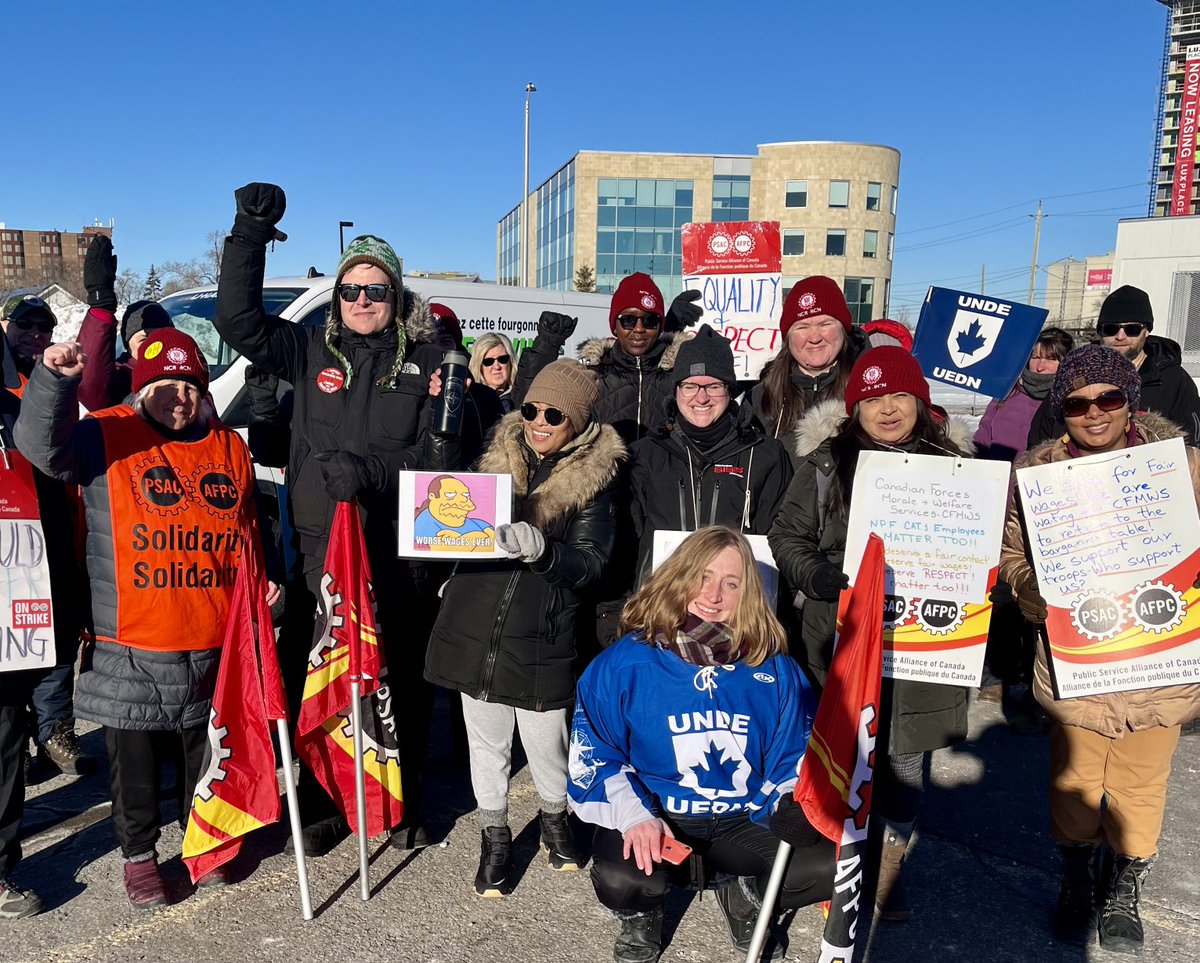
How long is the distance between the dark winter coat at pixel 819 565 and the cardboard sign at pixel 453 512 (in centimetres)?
99

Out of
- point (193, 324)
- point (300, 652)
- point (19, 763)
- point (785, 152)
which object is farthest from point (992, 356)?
point (785, 152)

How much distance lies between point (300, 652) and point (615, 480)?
1547 millimetres

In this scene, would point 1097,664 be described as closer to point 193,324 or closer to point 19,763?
point 19,763

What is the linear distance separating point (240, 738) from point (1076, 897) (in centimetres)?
302

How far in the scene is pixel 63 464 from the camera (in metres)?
3.03

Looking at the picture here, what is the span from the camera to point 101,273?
11.7 feet

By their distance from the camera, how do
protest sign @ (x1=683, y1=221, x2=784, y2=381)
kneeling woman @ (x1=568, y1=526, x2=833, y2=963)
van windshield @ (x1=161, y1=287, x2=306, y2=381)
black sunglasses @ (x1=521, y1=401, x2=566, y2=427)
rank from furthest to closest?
1. van windshield @ (x1=161, y1=287, x2=306, y2=381)
2. protest sign @ (x1=683, y1=221, x2=784, y2=381)
3. black sunglasses @ (x1=521, y1=401, x2=566, y2=427)
4. kneeling woman @ (x1=568, y1=526, x2=833, y2=963)

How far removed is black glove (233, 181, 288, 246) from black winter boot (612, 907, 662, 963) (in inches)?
104

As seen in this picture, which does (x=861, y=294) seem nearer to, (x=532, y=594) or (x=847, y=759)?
(x=532, y=594)

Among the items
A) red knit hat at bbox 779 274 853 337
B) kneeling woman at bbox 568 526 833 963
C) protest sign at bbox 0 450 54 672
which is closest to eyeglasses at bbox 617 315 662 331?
red knit hat at bbox 779 274 853 337

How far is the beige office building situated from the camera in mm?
59562

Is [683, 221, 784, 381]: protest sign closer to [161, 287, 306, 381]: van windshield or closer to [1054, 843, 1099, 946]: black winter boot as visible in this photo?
[161, 287, 306, 381]: van windshield

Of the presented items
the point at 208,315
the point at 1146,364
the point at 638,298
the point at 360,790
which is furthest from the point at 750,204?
the point at 360,790

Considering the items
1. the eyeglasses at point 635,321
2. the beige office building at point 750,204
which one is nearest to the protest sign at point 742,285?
the eyeglasses at point 635,321
